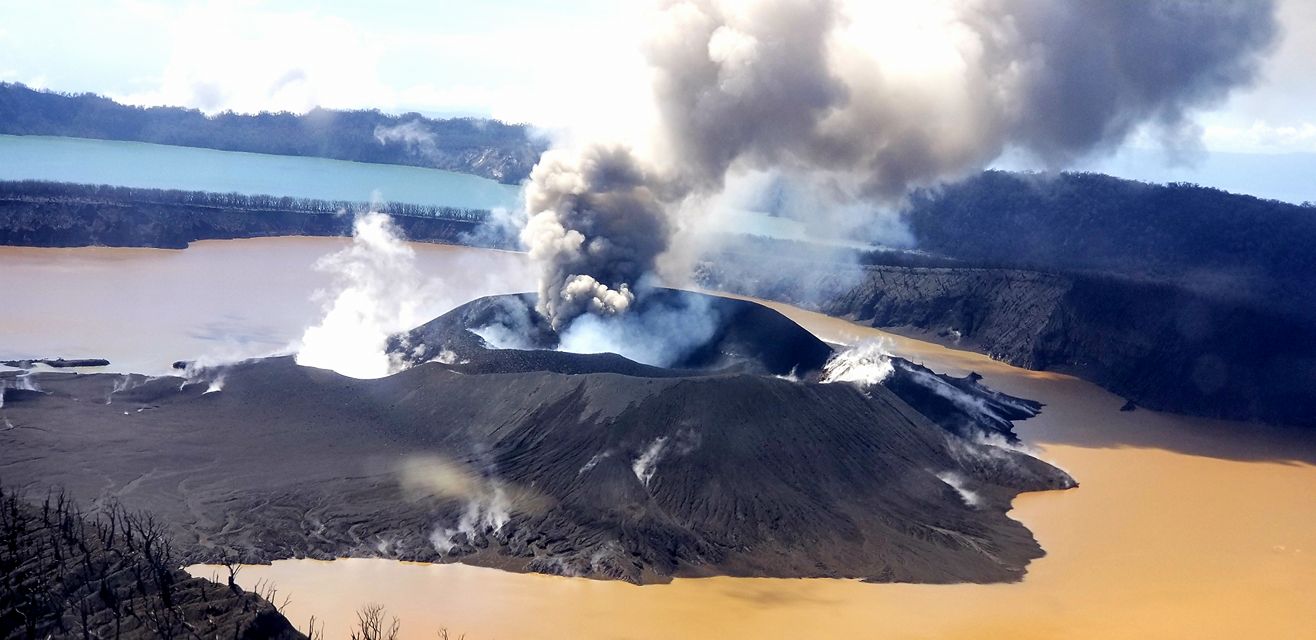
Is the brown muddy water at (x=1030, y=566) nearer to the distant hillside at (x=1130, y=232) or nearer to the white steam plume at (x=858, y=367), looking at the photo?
the white steam plume at (x=858, y=367)

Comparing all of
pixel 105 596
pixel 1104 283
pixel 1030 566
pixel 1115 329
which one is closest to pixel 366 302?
pixel 1030 566

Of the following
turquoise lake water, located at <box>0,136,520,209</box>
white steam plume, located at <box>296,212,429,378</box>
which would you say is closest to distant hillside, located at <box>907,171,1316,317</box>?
white steam plume, located at <box>296,212,429,378</box>

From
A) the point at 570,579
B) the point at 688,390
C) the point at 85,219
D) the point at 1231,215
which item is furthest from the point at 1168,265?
the point at 85,219

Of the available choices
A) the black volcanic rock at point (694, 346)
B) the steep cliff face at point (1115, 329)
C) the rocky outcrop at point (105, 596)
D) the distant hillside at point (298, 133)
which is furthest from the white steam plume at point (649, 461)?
the distant hillside at point (298, 133)

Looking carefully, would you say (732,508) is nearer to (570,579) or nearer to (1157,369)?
(570,579)

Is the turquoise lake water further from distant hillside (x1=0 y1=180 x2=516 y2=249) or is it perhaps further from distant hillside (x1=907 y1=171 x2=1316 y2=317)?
distant hillside (x1=907 y1=171 x2=1316 y2=317)

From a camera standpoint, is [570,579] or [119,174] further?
[119,174]
